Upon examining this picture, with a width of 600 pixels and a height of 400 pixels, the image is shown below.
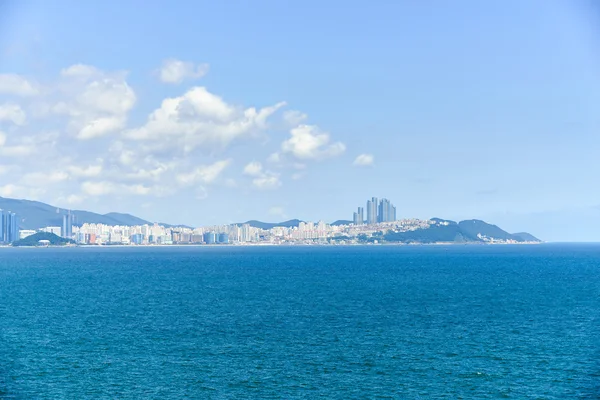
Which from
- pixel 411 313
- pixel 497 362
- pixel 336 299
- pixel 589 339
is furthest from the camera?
pixel 336 299

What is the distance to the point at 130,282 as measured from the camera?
10250 centimetres

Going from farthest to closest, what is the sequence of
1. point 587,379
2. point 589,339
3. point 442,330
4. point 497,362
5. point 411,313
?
1. point 411,313
2. point 442,330
3. point 589,339
4. point 497,362
5. point 587,379

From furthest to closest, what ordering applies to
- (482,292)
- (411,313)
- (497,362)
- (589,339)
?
(482,292) → (411,313) → (589,339) → (497,362)

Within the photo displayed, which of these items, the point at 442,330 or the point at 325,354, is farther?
the point at 442,330

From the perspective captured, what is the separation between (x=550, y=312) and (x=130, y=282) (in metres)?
65.0

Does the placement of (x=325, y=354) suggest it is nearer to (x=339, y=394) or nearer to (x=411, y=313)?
(x=339, y=394)

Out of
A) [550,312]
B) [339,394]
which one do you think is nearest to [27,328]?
[339,394]

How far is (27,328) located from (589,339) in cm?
4577

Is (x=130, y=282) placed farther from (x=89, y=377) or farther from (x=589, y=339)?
(x=589, y=339)

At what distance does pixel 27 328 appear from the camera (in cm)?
5441

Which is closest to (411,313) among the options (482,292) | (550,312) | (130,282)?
(550,312)

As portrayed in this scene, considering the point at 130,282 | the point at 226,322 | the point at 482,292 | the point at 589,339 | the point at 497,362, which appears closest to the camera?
the point at 497,362

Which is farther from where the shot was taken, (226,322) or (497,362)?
(226,322)

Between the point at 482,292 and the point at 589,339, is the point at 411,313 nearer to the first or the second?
the point at 589,339
